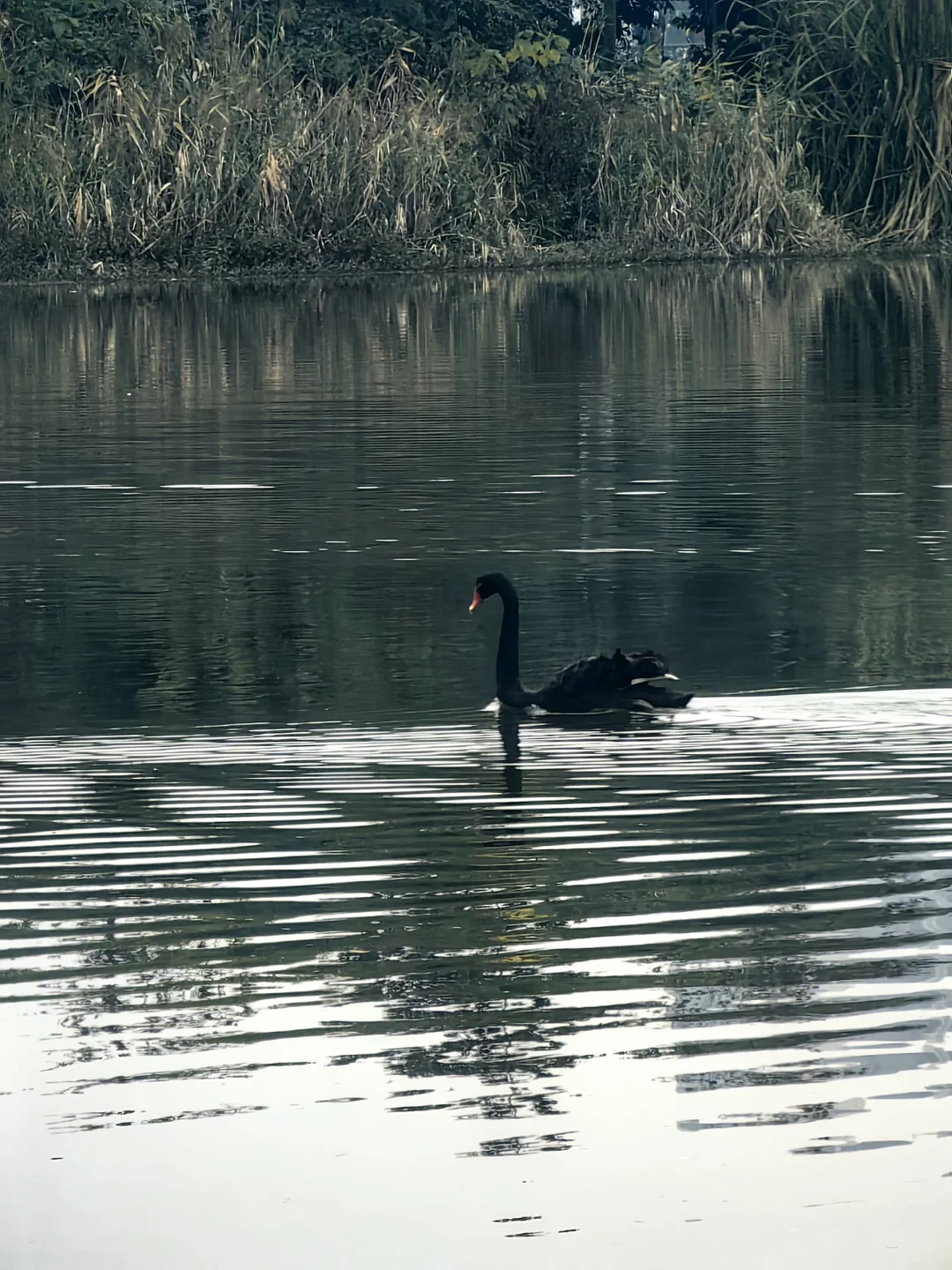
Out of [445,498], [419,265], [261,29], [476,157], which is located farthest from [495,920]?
[261,29]

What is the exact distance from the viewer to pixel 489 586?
10.4 m

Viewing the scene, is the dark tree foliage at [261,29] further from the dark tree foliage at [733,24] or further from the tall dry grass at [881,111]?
the tall dry grass at [881,111]

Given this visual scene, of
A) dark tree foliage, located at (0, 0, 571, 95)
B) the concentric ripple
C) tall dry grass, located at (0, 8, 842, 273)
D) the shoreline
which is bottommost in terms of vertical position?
the concentric ripple

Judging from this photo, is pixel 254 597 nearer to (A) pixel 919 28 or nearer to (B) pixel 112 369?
(B) pixel 112 369

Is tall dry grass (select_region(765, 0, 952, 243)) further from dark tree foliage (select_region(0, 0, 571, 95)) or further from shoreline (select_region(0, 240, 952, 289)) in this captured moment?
dark tree foliage (select_region(0, 0, 571, 95))

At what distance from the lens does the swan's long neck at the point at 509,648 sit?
971 centimetres

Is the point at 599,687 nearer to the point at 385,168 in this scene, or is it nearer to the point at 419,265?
the point at 385,168

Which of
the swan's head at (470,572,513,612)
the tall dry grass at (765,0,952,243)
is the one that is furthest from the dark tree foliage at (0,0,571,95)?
the swan's head at (470,572,513,612)

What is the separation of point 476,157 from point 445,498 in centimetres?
2381

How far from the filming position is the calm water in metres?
4.32

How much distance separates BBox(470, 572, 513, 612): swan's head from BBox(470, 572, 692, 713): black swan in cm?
48

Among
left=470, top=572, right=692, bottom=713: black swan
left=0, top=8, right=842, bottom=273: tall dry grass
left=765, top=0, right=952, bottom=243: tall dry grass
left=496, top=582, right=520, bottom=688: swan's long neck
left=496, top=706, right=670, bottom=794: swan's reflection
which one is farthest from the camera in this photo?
left=765, top=0, right=952, bottom=243: tall dry grass

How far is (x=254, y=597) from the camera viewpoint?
40.8 feet

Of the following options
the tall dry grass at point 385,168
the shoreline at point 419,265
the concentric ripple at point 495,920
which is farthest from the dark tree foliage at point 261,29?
the concentric ripple at point 495,920
